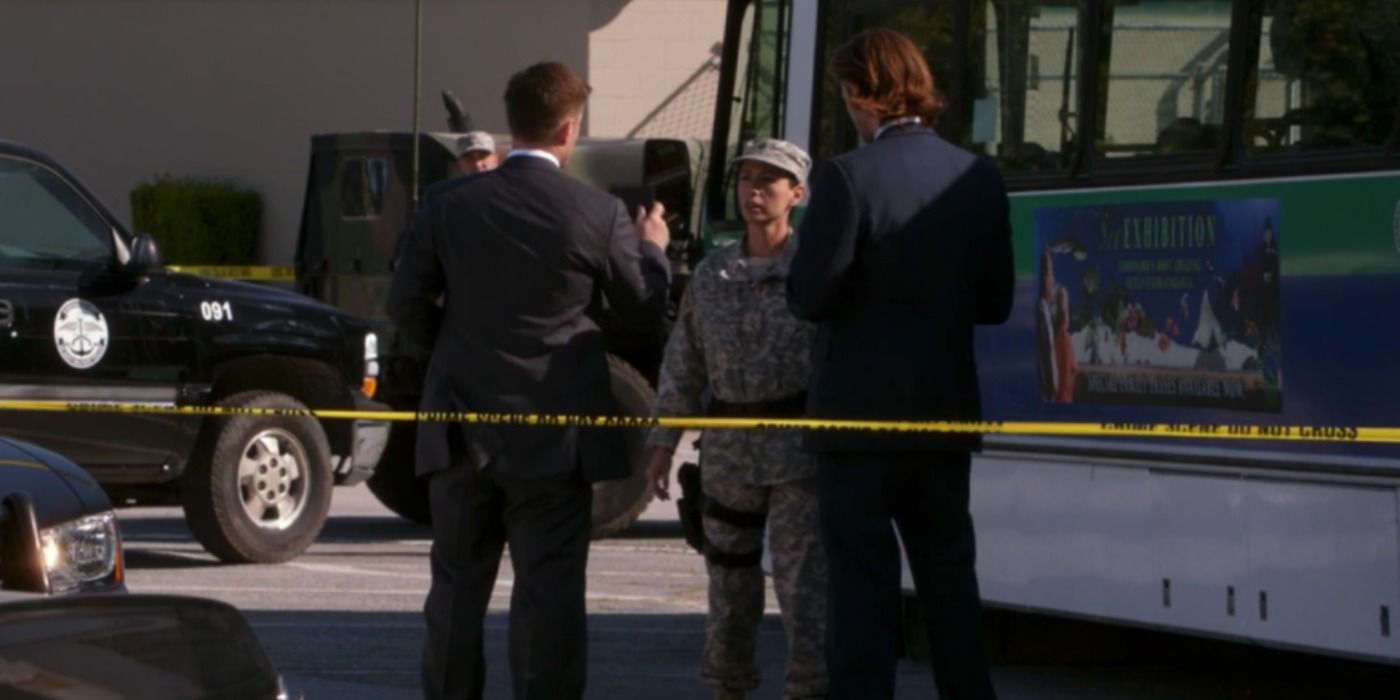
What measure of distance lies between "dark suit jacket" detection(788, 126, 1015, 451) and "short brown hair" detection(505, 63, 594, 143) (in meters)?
0.69

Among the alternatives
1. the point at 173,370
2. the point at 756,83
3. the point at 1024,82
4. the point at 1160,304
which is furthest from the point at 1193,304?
the point at 173,370

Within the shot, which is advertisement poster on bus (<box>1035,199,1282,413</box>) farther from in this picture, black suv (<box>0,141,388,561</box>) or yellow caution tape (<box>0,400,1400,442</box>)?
black suv (<box>0,141,388,561</box>)

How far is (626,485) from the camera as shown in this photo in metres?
12.9

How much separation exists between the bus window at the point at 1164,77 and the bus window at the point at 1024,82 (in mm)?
163

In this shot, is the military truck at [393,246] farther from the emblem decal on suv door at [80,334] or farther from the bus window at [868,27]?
the bus window at [868,27]

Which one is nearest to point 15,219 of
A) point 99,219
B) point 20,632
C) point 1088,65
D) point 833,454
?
point 99,219

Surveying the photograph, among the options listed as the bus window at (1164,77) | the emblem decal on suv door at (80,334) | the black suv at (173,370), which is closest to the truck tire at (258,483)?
the black suv at (173,370)

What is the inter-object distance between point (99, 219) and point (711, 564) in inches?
206

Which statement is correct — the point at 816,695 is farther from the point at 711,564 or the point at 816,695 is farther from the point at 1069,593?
the point at 1069,593

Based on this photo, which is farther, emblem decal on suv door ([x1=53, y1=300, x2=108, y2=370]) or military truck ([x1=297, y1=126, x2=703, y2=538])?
military truck ([x1=297, y1=126, x2=703, y2=538])

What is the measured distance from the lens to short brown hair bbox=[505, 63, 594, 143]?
645 centimetres

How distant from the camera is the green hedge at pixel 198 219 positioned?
2978cm

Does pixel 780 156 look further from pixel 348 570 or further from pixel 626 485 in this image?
pixel 626 485

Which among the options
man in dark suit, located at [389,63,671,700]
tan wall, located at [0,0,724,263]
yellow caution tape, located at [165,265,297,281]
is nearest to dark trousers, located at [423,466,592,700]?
man in dark suit, located at [389,63,671,700]
